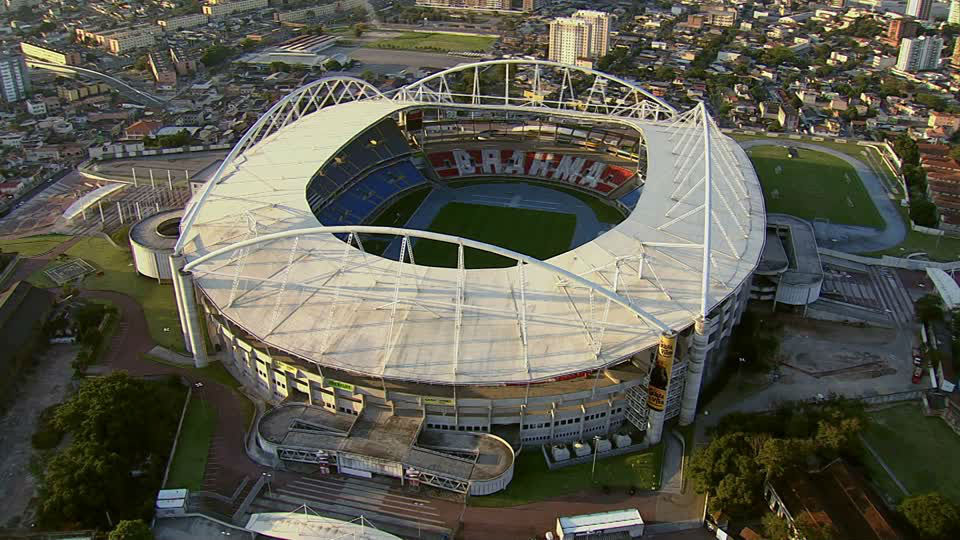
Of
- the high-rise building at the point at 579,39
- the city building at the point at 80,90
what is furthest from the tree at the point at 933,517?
the high-rise building at the point at 579,39

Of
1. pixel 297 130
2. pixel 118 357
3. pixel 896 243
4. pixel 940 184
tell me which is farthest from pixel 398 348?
pixel 940 184

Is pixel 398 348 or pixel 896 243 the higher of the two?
pixel 398 348

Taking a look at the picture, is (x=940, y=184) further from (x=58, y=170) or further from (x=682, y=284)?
(x=58, y=170)

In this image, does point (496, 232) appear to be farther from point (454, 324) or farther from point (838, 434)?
point (838, 434)

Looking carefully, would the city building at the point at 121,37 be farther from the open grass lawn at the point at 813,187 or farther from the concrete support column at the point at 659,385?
the concrete support column at the point at 659,385

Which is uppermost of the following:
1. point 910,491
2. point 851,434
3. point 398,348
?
point 398,348

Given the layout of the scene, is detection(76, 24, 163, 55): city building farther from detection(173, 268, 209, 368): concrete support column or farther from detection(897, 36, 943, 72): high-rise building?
detection(897, 36, 943, 72): high-rise building

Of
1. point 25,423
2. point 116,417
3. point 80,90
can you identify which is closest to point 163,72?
point 80,90
